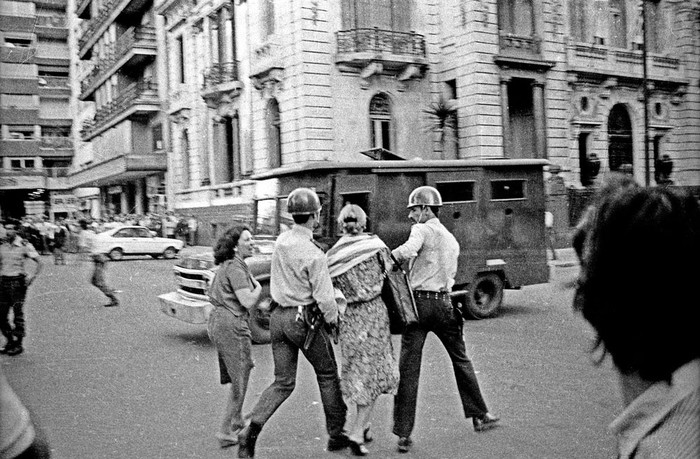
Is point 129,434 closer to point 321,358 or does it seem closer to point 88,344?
point 321,358

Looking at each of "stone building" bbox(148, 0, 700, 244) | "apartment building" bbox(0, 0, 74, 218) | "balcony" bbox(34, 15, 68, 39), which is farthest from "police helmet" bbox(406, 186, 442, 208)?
"apartment building" bbox(0, 0, 74, 218)

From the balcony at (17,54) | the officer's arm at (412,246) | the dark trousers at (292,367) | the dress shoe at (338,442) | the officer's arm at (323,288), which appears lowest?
the dress shoe at (338,442)

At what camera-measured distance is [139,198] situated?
446 inches

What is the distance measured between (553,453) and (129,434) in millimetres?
3025

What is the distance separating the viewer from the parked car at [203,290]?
26.9 feet

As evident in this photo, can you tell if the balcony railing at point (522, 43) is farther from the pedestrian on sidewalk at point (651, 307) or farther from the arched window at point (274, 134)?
the pedestrian on sidewalk at point (651, 307)

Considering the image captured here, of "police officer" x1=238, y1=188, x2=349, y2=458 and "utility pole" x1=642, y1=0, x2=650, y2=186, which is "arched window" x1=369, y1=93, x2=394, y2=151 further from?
"utility pole" x1=642, y1=0, x2=650, y2=186

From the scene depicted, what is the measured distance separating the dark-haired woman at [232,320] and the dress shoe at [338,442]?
0.74m

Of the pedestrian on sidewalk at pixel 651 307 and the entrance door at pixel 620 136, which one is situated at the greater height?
the entrance door at pixel 620 136

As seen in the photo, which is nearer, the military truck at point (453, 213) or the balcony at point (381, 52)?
the military truck at point (453, 213)

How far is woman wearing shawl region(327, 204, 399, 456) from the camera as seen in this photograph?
4617mm

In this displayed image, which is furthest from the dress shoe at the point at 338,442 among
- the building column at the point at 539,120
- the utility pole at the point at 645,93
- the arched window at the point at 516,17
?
the arched window at the point at 516,17

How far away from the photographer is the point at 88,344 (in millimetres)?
8328

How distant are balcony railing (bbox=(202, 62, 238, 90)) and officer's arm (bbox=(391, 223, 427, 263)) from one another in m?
7.22
